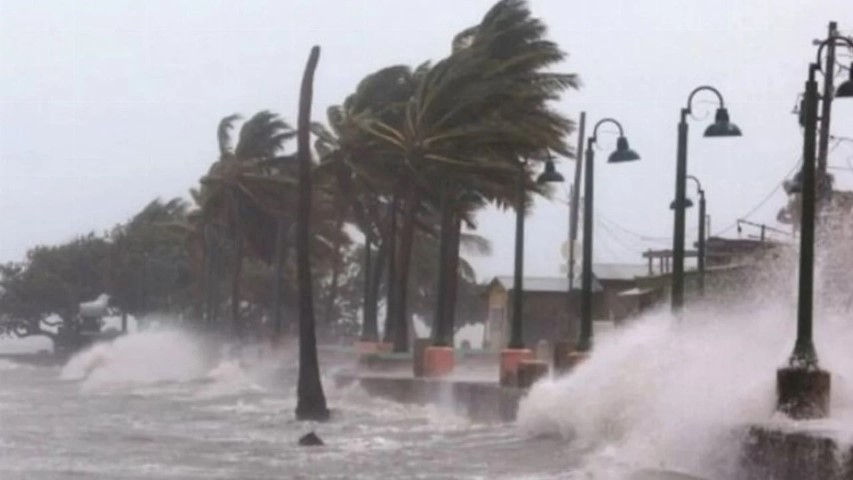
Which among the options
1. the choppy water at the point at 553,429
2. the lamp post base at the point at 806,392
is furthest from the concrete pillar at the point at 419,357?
the lamp post base at the point at 806,392

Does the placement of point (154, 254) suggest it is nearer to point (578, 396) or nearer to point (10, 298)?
point (10, 298)

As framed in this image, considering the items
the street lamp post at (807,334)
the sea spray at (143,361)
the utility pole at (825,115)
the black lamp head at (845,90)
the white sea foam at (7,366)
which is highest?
the utility pole at (825,115)

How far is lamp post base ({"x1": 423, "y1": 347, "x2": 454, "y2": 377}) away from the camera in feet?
126

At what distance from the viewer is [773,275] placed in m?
28.2

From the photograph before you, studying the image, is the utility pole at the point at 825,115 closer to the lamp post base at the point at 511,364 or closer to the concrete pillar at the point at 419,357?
the lamp post base at the point at 511,364

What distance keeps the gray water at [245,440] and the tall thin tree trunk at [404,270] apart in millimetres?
3528

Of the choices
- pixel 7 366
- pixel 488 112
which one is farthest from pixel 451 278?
pixel 7 366

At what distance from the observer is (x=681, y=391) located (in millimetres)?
20812

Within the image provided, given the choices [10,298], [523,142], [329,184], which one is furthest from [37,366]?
[523,142]

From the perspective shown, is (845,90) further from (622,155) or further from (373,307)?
(373,307)

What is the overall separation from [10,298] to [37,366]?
7228mm

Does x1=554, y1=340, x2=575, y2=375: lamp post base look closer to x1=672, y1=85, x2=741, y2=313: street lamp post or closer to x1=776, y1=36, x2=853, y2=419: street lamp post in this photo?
x1=672, y1=85, x2=741, y2=313: street lamp post

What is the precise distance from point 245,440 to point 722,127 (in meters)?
10.1

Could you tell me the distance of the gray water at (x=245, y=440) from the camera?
2108 centimetres
